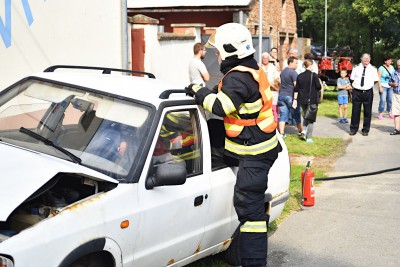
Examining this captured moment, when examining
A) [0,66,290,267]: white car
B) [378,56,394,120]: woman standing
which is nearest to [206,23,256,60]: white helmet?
[0,66,290,267]: white car

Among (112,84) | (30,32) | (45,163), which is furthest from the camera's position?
(30,32)

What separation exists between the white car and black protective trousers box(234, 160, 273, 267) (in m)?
0.15

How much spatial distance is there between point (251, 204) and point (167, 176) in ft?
3.46

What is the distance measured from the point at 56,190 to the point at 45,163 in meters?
0.36

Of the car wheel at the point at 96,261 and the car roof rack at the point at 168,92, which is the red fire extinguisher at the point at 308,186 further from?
the car wheel at the point at 96,261

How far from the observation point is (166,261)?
4.39m

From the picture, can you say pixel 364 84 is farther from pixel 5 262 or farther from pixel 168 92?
pixel 5 262

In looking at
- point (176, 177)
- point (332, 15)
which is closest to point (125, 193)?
point (176, 177)

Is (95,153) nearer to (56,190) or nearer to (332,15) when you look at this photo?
(56,190)

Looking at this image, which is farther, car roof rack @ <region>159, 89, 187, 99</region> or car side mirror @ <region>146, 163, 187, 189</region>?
car roof rack @ <region>159, 89, 187, 99</region>

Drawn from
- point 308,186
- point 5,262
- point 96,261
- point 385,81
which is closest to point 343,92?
point 385,81

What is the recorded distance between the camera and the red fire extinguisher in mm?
7531

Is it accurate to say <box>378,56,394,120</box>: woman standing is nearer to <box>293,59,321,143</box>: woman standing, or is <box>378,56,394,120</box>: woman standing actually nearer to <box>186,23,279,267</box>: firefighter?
<box>293,59,321,143</box>: woman standing

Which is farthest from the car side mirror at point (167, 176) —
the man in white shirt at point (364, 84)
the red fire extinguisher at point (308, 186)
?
the man in white shirt at point (364, 84)
